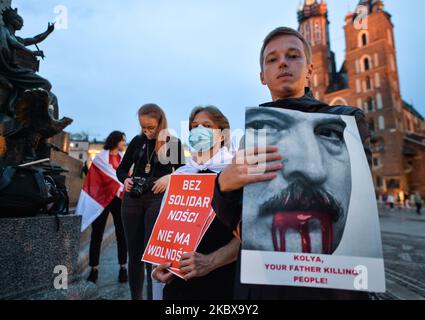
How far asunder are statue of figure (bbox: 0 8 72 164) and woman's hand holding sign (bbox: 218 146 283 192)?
2662 millimetres

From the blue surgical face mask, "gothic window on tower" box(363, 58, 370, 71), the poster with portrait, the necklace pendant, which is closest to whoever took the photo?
the poster with portrait

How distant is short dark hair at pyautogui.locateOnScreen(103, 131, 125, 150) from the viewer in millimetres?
3871

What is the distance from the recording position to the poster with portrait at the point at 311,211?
79 cm

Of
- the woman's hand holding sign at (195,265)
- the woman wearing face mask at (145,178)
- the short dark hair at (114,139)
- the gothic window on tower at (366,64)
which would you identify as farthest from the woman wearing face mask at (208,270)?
the gothic window on tower at (366,64)

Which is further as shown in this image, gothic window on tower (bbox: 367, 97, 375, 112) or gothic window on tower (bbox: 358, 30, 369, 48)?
gothic window on tower (bbox: 358, 30, 369, 48)

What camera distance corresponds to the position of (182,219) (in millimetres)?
1471

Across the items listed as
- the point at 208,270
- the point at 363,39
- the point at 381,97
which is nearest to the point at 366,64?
the point at 363,39

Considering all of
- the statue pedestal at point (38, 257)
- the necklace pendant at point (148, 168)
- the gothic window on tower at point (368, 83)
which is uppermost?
the gothic window on tower at point (368, 83)

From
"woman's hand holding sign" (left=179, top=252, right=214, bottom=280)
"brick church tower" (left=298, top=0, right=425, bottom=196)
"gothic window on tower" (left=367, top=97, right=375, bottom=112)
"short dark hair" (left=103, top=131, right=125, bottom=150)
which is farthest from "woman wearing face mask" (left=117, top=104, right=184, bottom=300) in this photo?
"gothic window on tower" (left=367, top=97, right=375, bottom=112)

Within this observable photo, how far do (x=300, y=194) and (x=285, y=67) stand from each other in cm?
57

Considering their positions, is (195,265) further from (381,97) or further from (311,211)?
(381,97)

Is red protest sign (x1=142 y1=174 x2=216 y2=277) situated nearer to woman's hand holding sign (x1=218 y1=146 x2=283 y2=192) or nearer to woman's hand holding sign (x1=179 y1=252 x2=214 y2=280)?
woman's hand holding sign (x1=179 y1=252 x2=214 y2=280)

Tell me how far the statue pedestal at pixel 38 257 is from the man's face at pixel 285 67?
7.04 feet

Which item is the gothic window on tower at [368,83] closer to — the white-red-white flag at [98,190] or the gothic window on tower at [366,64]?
the gothic window on tower at [366,64]
